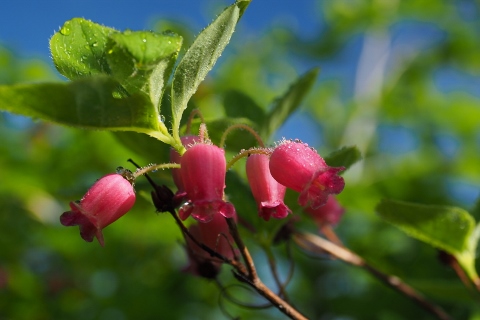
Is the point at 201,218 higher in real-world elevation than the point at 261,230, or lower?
higher

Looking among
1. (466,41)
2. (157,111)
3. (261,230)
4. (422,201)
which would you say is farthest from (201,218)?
(466,41)

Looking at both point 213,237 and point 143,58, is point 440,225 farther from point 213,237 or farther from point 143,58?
point 143,58

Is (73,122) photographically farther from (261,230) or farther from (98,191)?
(261,230)

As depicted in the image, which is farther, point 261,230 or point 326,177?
point 261,230

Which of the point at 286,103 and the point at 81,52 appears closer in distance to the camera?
the point at 81,52

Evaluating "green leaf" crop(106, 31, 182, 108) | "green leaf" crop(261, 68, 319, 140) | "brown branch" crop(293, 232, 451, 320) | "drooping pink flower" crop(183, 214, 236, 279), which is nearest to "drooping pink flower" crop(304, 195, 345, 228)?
"brown branch" crop(293, 232, 451, 320)

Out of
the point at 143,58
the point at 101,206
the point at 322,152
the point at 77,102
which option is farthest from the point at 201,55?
the point at 322,152
